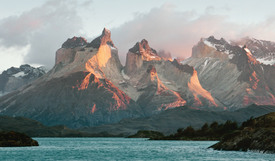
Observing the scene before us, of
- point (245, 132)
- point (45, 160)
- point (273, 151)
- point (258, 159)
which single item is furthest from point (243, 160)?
point (45, 160)

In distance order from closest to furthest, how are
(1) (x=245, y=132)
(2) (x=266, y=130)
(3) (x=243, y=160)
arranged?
(3) (x=243, y=160)
(2) (x=266, y=130)
(1) (x=245, y=132)

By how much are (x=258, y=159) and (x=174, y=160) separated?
2873 cm

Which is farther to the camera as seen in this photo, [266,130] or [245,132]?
[245,132]

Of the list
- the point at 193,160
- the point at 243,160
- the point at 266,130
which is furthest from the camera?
the point at 266,130

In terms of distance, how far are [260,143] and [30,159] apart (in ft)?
267

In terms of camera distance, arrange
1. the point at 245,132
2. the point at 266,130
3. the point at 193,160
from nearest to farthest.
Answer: the point at 193,160, the point at 266,130, the point at 245,132

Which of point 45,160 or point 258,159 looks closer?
point 258,159

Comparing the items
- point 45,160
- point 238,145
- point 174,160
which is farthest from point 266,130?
point 45,160

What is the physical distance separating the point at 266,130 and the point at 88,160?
64115mm

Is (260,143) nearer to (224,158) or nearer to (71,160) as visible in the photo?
(224,158)

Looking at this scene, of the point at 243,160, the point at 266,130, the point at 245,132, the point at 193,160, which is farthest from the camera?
the point at 245,132

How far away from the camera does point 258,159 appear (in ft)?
500

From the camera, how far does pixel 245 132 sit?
606 ft

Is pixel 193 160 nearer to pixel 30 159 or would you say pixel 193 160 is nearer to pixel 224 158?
pixel 224 158
